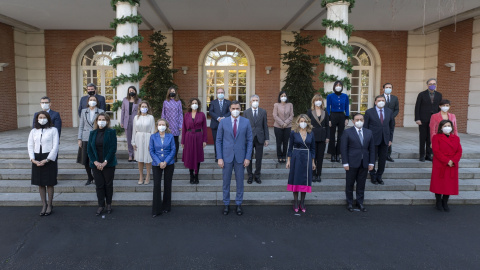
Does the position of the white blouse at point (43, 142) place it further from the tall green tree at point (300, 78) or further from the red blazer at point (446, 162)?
the tall green tree at point (300, 78)

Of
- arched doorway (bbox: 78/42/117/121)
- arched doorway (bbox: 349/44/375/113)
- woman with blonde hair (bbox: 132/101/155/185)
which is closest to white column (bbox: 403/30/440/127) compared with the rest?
arched doorway (bbox: 349/44/375/113)

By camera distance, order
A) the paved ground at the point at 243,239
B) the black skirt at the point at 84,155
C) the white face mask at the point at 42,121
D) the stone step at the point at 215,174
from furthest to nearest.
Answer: the stone step at the point at 215,174 < the black skirt at the point at 84,155 < the white face mask at the point at 42,121 < the paved ground at the point at 243,239

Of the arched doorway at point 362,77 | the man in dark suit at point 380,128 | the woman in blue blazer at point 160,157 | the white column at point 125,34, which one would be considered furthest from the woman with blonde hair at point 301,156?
the arched doorway at point 362,77

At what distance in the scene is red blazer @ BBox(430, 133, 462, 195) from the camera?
5656 mm

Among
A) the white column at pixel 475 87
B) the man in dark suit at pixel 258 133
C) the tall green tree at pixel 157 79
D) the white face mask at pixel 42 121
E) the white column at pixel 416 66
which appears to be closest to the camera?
the white face mask at pixel 42 121

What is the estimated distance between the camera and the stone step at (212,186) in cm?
643

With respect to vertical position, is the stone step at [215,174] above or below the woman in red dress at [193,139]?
below

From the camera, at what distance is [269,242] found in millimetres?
4445

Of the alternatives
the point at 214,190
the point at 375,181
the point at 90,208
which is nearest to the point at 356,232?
the point at 375,181

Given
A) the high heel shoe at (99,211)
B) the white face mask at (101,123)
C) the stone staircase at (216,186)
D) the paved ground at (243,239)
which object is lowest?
the paved ground at (243,239)

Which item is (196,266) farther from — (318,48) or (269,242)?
(318,48)

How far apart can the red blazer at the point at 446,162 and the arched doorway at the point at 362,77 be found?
30.6 feet

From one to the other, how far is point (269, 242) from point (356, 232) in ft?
4.49

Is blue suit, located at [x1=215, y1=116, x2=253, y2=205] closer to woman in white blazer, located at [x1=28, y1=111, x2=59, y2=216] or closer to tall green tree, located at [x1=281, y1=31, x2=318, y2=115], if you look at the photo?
woman in white blazer, located at [x1=28, y1=111, x2=59, y2=216]
